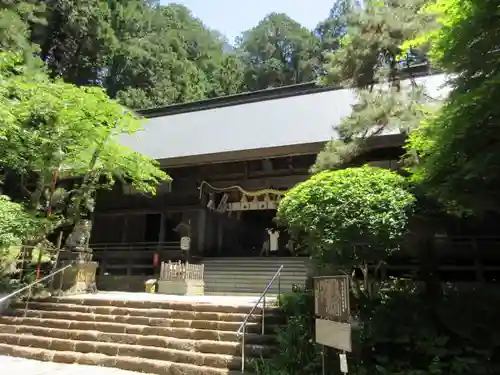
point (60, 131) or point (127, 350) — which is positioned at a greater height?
point (60, 131)

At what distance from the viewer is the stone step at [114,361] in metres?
6.44

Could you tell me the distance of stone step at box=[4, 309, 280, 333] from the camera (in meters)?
7.55

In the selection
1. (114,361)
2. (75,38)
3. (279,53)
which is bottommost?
(114,361)

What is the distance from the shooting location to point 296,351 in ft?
19.9

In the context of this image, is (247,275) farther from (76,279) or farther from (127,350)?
(127,350)

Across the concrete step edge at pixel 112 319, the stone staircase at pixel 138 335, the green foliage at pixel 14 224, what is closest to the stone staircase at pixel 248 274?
the stone staircase at pixel 138 335

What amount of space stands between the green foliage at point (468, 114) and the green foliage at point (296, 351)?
9.64 feet

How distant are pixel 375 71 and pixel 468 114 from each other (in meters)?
4.22

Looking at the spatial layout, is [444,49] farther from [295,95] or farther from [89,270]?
[295,95]

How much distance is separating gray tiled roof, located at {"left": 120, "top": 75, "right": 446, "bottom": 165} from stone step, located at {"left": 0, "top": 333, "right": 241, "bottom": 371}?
6.77m

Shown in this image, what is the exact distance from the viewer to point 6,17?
1557 centimetres

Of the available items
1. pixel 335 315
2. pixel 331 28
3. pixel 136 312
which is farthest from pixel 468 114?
pixel 331 28

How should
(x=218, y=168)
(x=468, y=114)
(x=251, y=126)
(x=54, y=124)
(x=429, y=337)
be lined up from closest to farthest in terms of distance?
(x=468, y=114) → (x=429, y=337) → (x=54, y=124) → (x=218, y=168) → (x=251, y=126)

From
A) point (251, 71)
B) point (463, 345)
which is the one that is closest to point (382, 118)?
point (463, 345)
